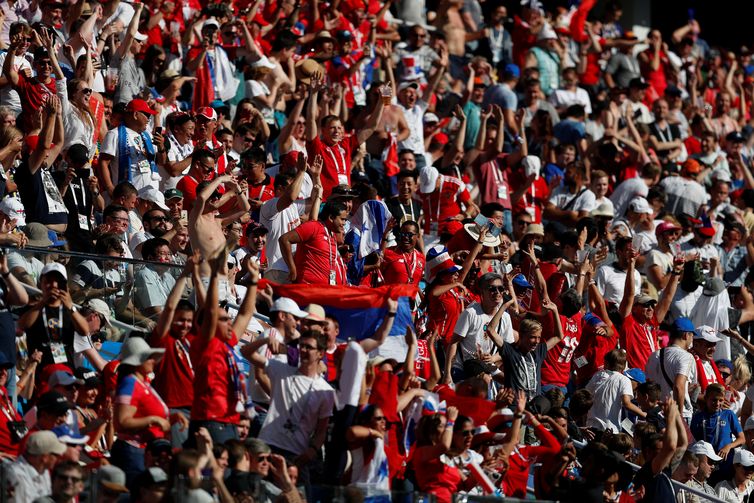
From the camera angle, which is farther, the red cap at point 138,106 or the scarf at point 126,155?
the red cap at point 138,106

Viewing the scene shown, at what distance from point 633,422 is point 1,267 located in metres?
5.73

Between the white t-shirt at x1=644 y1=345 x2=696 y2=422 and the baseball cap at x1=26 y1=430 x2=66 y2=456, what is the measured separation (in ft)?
22.0

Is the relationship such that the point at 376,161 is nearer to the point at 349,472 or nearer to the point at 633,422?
the point at 633,422

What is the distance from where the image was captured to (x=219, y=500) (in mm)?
10344

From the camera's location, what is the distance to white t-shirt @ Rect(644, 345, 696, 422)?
15.4 metres

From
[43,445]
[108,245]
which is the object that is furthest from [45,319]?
[43,445]

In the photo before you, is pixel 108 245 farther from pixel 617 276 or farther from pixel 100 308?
pixel 617 276

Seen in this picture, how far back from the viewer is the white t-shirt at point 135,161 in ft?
50.6

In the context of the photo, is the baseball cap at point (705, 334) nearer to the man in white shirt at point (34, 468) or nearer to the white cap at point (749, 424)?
the white cap at point (749, 424)

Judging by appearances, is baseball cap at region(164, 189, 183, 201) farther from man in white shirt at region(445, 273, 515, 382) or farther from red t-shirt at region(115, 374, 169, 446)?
red t-shirt at region(115, 374, 169, 446)

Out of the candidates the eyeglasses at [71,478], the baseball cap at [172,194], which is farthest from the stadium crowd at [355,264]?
the baseball cap at [172,194]

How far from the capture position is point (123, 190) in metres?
14.5

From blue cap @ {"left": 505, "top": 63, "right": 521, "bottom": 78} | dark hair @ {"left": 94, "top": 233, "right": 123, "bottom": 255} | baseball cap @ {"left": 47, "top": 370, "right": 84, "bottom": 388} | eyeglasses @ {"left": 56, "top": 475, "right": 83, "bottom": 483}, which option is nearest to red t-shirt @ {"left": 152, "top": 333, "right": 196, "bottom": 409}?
baseball cap @ {"left": 47, "top": 370, "right": 84, "bottom": 388}

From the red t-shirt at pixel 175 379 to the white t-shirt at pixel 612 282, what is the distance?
6385 millimetres
